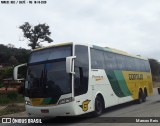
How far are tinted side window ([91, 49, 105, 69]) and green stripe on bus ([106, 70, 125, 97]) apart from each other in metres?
0.73

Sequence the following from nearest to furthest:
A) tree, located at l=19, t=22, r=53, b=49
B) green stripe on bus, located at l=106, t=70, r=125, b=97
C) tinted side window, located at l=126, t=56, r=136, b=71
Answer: green stripe on bus, located at l=106, t=70, r=125, b=97 → tinted side window, located at l=126, t=56, r=136, b=71 → tree, located at l=19, t=22, r=53, b=49

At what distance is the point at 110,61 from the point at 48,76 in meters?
4.72

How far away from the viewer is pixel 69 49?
13555mm

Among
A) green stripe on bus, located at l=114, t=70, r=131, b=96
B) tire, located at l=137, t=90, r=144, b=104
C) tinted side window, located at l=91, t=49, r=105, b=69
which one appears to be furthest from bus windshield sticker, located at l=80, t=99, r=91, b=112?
tire, located at l=137, t=90, r=144, b=104

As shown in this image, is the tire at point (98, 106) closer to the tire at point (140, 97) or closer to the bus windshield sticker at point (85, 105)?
the bus windshield sticker at point (85, 105)

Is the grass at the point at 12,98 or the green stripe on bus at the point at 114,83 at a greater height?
the green stripe on bus at the point at 114,83

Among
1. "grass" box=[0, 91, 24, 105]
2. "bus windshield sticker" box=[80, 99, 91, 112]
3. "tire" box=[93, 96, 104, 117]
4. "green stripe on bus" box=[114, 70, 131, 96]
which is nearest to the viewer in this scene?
"bus windshield sticker" box=[80, 99, 91, 112]

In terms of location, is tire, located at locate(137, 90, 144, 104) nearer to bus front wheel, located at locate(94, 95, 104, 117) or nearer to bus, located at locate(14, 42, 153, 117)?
bus, located at locate(14, 42, 153, 117)

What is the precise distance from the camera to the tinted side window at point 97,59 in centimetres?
1500

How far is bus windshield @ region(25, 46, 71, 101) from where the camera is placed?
1297cm

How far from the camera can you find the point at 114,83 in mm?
17172

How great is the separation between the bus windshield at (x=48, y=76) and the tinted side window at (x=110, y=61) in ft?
11.6

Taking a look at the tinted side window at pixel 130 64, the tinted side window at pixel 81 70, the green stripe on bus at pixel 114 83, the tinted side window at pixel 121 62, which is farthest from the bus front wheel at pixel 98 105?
the tinted side window at pixel 130 64

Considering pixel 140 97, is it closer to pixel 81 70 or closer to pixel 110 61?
pixel 110 61
